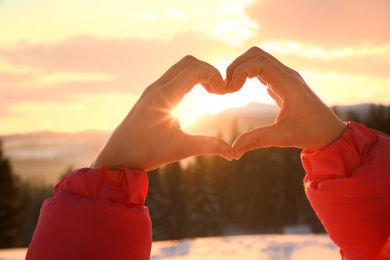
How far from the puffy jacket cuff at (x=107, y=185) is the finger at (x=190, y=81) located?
0.37 m

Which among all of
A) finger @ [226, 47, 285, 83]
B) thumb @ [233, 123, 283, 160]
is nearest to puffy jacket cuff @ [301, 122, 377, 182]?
thumb @ [233, 123, 283, 160]

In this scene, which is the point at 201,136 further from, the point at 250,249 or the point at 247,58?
the point at 250,249

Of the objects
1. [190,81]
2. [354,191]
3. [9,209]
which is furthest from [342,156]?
[9,209]

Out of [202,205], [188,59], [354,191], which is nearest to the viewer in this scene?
[354,191]

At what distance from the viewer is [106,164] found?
1478 mm

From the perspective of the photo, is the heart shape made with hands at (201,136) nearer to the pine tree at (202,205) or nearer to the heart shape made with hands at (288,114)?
the heart shape made with hands at (288,114)

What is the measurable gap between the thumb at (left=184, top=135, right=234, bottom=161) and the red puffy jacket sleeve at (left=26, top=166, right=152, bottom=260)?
0.27 meters

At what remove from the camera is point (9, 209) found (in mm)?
28750

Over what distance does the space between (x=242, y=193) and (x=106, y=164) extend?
3786cm

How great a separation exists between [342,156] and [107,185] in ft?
3.17

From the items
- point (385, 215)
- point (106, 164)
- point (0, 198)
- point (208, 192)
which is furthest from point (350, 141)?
point (208, 192)

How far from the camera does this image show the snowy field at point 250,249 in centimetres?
290

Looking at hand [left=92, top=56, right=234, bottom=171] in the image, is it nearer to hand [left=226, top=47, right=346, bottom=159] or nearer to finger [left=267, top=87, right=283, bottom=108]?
hand [left=226, top=47, right=346, bottom=159]

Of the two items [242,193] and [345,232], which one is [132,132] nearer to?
[345,232]
